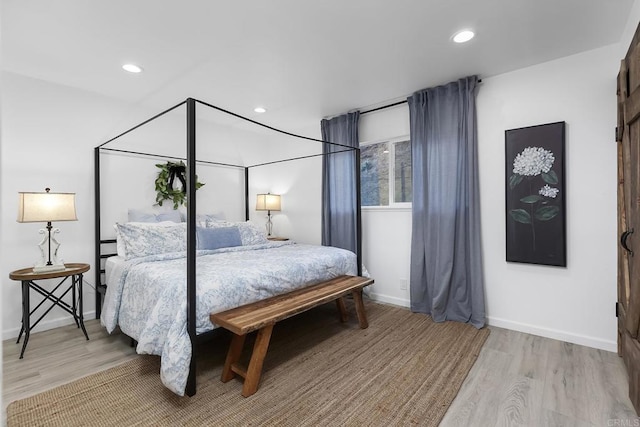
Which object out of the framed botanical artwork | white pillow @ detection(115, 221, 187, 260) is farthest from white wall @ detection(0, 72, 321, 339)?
the framed botanical artwork

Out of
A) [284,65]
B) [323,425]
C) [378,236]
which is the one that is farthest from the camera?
[378,236]

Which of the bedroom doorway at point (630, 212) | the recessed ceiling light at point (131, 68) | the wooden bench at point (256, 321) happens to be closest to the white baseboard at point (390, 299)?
the wooden bench at point (256, 321)

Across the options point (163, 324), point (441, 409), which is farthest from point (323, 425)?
point (163, 324)

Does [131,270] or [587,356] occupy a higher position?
[131,270]

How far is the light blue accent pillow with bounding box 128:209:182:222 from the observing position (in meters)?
3.69

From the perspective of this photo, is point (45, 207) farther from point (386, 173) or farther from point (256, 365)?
point (386, 173)

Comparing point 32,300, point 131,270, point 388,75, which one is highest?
point 388,75

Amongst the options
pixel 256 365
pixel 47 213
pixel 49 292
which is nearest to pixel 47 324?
pixel 49 292

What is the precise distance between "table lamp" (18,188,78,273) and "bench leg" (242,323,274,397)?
1987 mm

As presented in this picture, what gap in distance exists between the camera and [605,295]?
9.06 ft

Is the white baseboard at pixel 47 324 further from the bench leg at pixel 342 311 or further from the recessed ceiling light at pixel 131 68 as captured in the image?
the bench leg at pixel 342 311

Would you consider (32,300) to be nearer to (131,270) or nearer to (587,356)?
(131,270)

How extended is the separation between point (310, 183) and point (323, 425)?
11.1 feet

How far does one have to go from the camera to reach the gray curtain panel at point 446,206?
10.7ft
